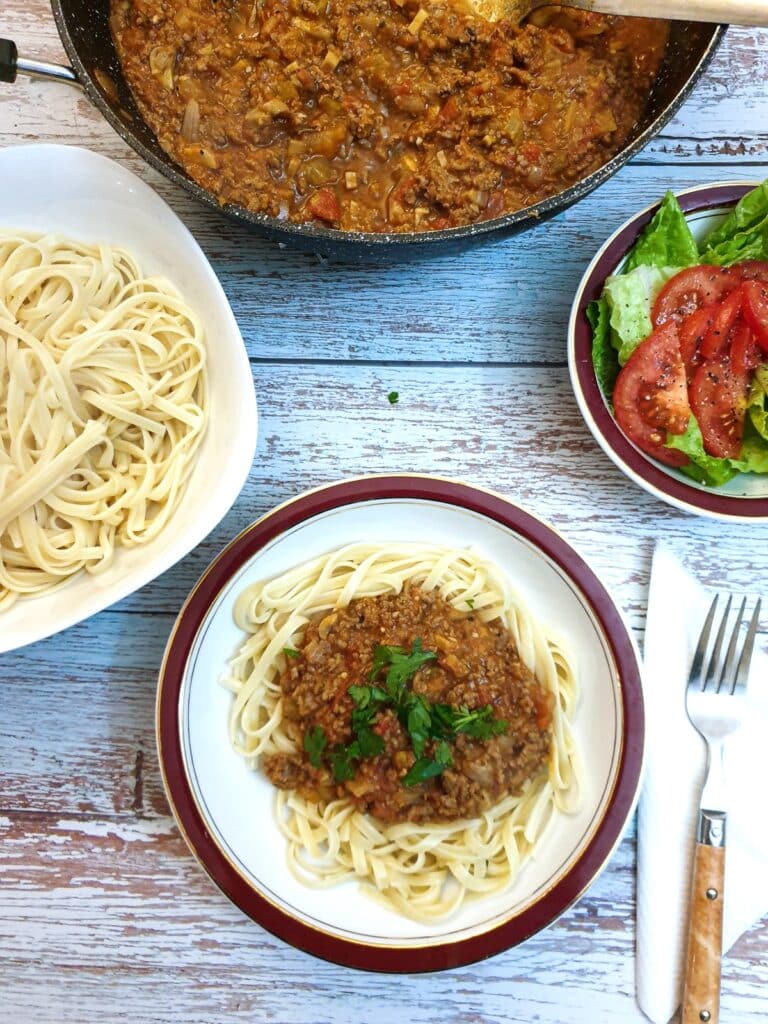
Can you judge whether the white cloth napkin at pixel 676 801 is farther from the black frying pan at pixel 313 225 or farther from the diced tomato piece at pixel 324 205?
the diced tomato piece at pixel 324 205

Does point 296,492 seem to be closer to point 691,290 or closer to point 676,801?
point 691,290

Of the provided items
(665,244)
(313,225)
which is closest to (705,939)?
(665,244)

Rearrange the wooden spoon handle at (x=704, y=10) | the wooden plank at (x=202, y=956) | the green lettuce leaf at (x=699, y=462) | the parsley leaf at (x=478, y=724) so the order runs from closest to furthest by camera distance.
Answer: the wooden spoon handle at (x=704, y=10)
the parsley leaf at (x=478, y=724)
the green lettuce leaf at (x=699, y=462)
the wooden plank at (x=202, y=956)

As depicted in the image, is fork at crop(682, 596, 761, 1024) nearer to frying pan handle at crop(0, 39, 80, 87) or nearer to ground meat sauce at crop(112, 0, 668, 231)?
ground meat sauce at crop(112, 0, 668, 231)

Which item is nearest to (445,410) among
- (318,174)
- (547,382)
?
(547,382)

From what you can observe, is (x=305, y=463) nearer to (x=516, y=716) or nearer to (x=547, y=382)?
(x=547, y=382)

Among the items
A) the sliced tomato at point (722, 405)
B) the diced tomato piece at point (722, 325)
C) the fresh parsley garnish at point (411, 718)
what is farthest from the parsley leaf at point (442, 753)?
the diced tomato piece at point (722, 325)
